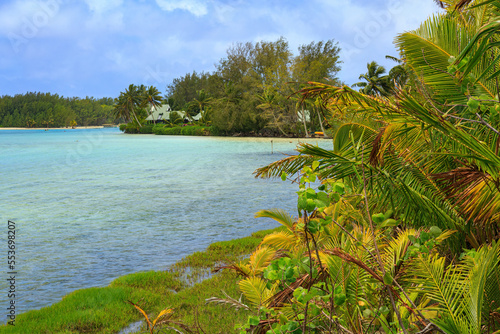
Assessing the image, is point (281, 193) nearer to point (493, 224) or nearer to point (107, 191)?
point (107, 191)

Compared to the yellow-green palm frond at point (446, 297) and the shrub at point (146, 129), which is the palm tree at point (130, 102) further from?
the yellow-green palm frond at point (446, 297)

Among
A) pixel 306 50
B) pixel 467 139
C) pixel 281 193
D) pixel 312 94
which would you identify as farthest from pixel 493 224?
pixel 306 50

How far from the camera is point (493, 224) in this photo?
175 inches

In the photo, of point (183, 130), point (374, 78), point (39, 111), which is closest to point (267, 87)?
point (374, 78)

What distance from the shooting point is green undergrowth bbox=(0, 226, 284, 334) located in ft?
19.1

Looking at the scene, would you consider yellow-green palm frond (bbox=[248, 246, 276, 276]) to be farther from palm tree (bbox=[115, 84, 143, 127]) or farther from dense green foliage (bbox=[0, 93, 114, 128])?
dense green foliage (bbox=[0, 93, 114, 128])

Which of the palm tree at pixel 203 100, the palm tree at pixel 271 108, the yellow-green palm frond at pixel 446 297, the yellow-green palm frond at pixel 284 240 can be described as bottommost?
the yellow-green palm frond at pixel 284 240

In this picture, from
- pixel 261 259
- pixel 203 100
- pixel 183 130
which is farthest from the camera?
pixel 203 100

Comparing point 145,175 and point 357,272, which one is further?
point 145,175

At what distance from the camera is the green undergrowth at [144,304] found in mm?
5828

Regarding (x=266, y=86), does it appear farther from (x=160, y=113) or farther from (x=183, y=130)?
(x=160, y=113)

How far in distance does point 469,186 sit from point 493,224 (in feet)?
3.30

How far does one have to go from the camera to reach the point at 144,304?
21.8ft

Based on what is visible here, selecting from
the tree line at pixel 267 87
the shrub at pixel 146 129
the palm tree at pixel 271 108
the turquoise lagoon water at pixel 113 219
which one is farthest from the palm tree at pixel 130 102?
the turquoise lagoon water at pixel 113 219
